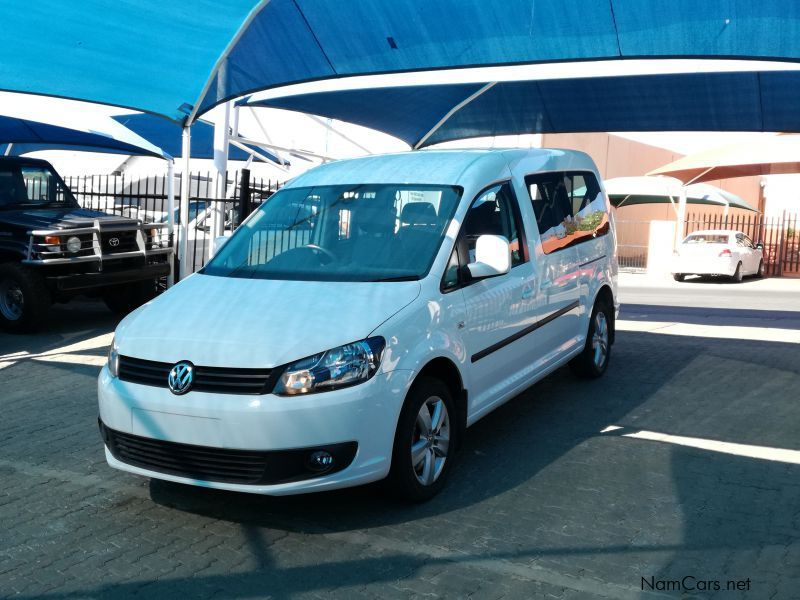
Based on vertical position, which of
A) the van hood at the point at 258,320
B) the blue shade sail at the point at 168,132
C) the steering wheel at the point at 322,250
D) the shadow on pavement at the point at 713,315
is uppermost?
the blue shade sail at the point at 168,132

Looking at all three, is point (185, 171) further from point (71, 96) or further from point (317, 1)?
point (317, 1)

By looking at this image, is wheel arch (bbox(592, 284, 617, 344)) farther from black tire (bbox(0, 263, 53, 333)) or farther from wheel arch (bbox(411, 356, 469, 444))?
black tire (bbox(0, 263, 53, 333))

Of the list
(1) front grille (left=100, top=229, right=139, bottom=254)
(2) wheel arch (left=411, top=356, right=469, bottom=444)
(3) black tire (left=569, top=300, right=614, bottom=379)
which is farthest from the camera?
(1) front grille (left=100, top=229, right=139, bottom=254)

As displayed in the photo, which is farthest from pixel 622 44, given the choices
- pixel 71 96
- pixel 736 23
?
pixel 71 96

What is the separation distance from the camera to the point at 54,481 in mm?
5453

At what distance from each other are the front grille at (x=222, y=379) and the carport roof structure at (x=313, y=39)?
17.9 ft

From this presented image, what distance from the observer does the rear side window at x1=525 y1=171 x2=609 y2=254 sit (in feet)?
22.4

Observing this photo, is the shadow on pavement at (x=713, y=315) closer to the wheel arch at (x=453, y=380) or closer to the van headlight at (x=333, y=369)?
the wheel arch at (x=453, y=380)

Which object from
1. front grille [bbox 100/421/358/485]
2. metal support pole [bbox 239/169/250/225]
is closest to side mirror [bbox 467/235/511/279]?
front grille [bbox 100/421/358/485]

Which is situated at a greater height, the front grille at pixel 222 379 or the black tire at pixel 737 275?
the front grille at pixel 222 379

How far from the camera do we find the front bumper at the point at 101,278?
10.5m

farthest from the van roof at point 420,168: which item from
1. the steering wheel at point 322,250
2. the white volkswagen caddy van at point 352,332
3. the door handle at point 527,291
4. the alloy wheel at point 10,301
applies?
the alloy wheel at point 10,301

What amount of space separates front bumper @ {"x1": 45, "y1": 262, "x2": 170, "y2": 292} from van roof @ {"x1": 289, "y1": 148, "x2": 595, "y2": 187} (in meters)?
5.05

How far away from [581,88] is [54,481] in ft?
32.9
